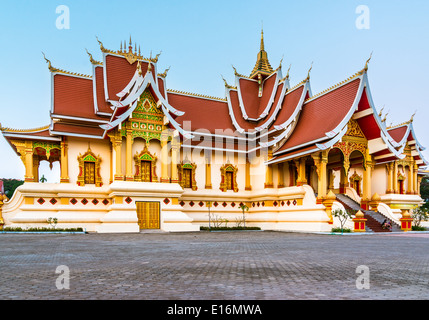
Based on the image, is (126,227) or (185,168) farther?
(185,168)

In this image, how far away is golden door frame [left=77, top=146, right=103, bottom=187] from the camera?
1906 cm

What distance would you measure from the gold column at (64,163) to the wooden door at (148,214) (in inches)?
160

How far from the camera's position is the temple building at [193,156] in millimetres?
18281

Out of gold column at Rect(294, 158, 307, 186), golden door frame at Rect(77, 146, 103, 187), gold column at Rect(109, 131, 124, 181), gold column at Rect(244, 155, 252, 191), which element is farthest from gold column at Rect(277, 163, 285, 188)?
golden door frame at Rect(77, 146, 103, 187)

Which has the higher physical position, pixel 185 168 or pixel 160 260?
pixel 185 168

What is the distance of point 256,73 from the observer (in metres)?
26.9

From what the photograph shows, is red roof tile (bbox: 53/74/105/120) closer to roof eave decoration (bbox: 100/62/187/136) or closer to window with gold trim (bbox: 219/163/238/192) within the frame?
roof eave decoration (bbox: 100/62/187/136)

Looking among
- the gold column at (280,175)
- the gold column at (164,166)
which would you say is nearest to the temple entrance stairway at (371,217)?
the gold column at (280,175)

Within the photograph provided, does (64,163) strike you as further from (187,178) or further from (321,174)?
(321,174)

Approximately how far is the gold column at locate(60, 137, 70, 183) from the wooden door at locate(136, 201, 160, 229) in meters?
4.06

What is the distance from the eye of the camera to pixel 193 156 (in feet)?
72.4
